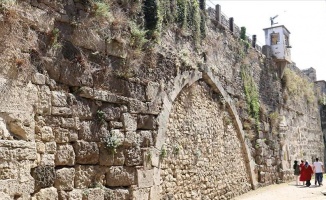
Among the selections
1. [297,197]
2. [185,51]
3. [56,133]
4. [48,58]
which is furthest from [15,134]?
[297,197]

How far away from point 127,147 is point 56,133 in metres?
1.59

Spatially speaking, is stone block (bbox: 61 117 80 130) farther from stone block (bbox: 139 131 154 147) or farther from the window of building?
the window of building

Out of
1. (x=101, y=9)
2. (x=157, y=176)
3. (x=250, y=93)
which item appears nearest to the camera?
(x=101, y=9)

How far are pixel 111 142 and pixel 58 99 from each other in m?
1.26

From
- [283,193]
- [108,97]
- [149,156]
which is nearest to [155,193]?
[149,156]

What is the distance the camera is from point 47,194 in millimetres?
5770

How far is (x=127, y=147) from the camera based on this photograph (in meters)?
7.28

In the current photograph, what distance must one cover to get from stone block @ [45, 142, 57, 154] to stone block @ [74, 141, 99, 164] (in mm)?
427

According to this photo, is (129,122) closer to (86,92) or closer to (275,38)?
(86,92)

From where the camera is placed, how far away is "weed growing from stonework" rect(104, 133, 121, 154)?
6.84 m

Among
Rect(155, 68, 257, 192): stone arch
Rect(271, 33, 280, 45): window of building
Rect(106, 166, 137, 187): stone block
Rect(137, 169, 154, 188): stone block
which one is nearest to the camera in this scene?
Rect(106, 166, 137, 187): stone block

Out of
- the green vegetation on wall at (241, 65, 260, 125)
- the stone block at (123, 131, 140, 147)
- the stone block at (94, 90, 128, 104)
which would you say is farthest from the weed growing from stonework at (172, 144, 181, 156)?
the green vegetation on wall at (241, 65, 260, 125)

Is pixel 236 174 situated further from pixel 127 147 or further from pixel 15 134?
pixel 15 134

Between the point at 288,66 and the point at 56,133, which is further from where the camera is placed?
the point at 288,66
